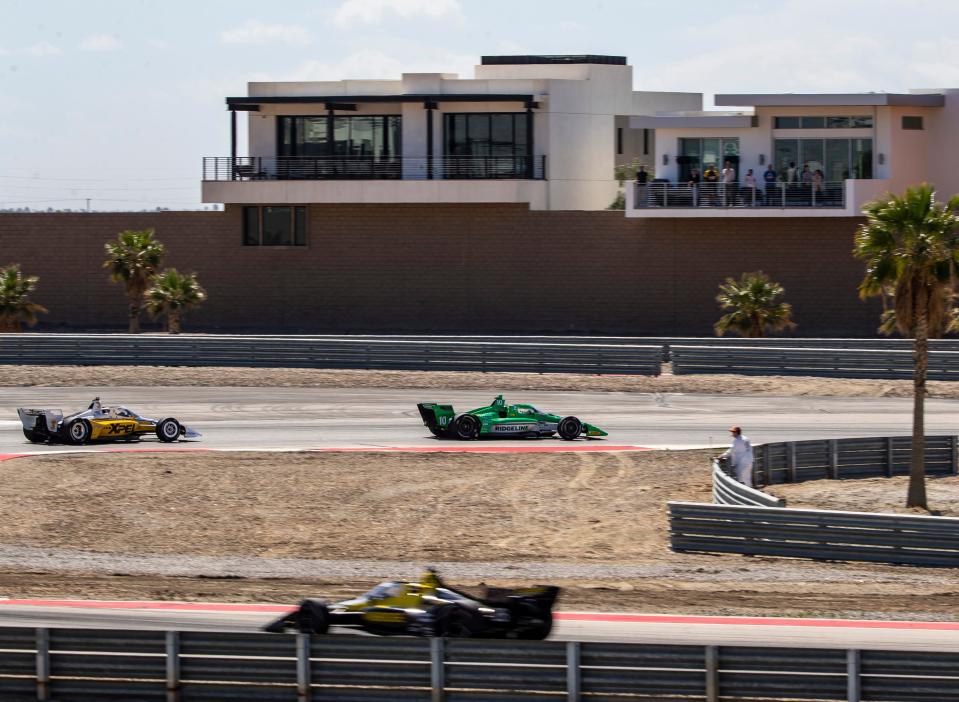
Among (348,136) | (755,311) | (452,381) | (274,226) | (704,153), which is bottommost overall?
(452,381)

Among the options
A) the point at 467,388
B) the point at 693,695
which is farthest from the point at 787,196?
the point at 693,695

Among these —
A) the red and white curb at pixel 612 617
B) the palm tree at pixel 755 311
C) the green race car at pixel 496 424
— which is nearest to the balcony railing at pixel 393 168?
the palm tree at pixel 755 311

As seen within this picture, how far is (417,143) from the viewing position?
54.2m

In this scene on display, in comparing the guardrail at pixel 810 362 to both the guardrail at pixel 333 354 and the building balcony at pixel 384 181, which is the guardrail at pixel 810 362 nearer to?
the guardrail at pixel 333 354

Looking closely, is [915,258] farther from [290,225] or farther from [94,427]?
[290,225]

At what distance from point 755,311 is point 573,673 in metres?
36.5

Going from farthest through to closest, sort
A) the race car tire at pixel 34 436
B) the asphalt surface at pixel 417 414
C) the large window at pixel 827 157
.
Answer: the large window at pixel 827 157 < the asphalt surface at pixel 417 414 < the race car tire at pixel 34 436

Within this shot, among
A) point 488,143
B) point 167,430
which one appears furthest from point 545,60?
point 167,430

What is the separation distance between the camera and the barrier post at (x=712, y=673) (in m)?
11.8

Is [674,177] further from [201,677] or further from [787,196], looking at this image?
[201,677]

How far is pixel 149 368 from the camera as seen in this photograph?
A: 42.2 m

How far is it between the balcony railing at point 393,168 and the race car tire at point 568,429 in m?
24.1

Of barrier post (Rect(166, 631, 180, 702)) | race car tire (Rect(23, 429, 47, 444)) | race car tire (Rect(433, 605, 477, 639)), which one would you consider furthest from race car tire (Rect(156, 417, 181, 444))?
barrier post (Rect(166, 631, 180, 702))

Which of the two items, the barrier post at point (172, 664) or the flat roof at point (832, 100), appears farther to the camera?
the flat roof at point (832, 100)
